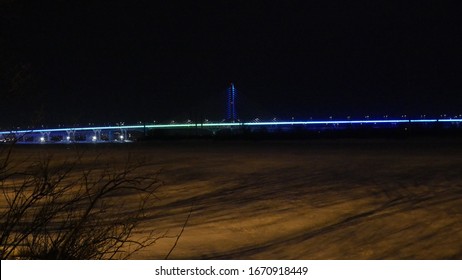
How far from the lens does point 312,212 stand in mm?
10055

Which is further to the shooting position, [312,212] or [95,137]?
[95,137]

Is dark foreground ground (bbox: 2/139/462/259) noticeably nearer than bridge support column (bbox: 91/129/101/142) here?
Yes

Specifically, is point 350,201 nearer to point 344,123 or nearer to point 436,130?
point 436,130

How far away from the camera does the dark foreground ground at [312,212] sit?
7.38 meters

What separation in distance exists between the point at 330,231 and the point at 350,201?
9.56ft

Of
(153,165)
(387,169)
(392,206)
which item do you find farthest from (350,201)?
(153,165)

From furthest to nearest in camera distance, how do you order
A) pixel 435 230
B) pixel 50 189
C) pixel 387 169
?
pixel 387 169, pixel 435 230, pixel 50 189

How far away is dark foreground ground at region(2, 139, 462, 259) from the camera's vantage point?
7379mm

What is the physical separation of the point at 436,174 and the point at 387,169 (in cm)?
193

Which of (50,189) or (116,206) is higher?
(50,189)

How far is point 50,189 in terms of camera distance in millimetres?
4641

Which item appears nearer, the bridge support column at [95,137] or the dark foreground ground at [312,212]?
the dark foreground ground at [312,212]
